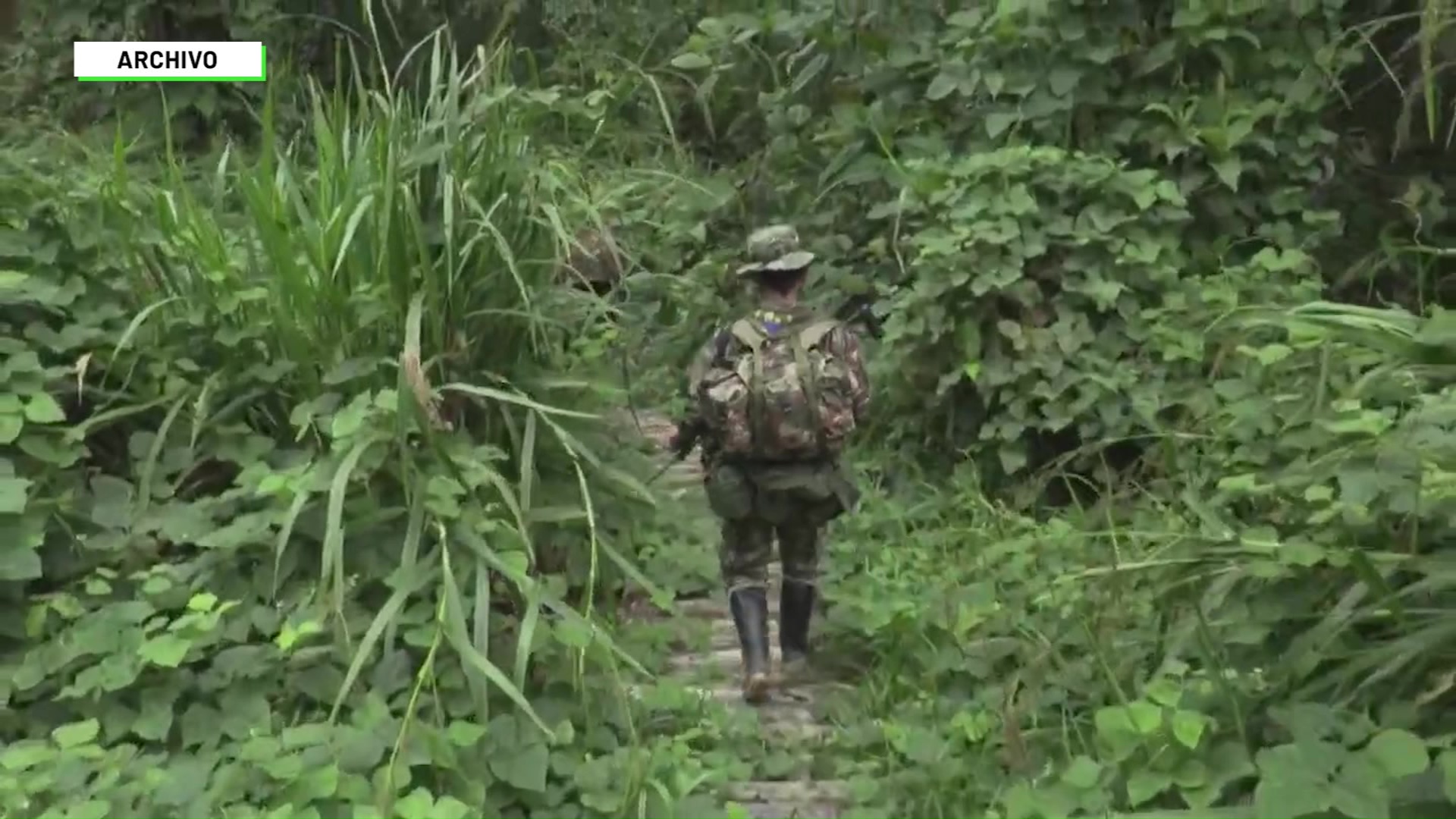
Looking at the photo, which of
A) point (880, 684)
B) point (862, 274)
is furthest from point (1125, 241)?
point (880, 684)

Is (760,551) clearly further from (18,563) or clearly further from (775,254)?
(18,563)

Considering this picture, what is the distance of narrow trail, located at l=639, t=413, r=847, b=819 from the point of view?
3461 mm

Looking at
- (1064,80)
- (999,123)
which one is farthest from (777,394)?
(1064,80)

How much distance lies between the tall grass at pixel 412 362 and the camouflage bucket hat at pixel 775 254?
1.87 feet

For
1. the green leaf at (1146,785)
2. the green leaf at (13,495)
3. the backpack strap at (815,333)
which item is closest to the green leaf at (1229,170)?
the backpack strap at (815,333)

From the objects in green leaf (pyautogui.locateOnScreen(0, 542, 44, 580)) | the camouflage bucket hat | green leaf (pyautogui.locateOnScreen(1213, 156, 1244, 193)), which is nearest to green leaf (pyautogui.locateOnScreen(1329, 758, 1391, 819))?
the camouflage bucket hat

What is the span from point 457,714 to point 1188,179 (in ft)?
13.2

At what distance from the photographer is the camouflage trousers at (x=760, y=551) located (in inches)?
167

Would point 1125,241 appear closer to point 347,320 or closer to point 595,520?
point 595,520

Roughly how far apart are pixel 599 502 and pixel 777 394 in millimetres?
744

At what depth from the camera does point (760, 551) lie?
4.29 meters

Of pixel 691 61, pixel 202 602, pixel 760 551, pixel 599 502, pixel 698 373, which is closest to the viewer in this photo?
pixel 202 602

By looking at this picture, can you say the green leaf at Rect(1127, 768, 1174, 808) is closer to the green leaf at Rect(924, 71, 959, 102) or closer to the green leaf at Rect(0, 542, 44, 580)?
the green leaf at Rect(0, 542, 44, 580)

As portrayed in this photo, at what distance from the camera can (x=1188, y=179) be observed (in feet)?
18.3
